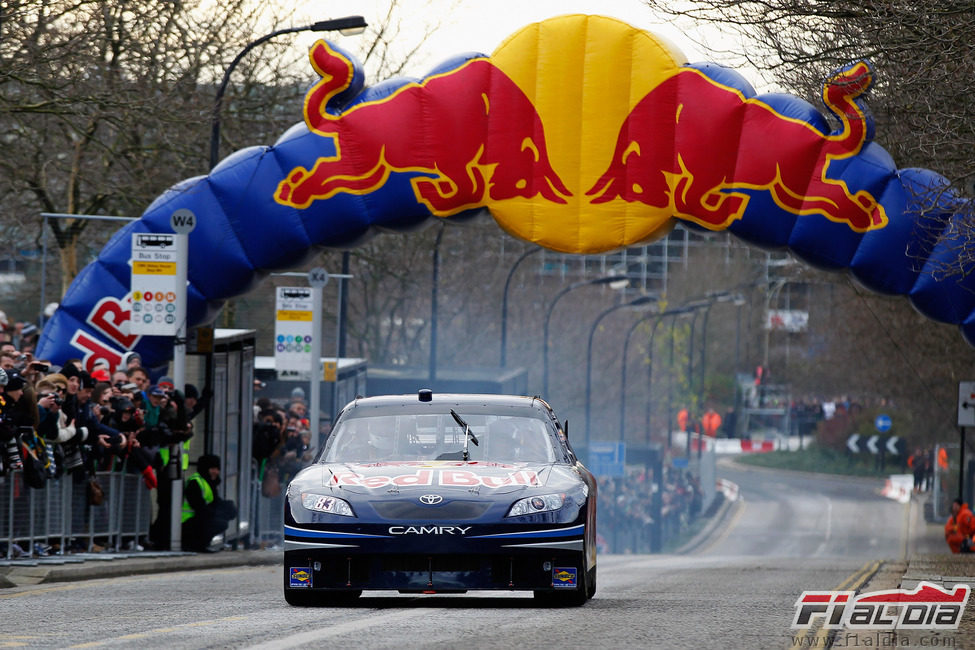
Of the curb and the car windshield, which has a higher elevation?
the car windshield

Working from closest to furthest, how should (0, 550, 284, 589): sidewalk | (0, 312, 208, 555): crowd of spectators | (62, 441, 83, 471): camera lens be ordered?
(0, 550, 284, 589): sidewalk, (0, 312, 208, 555): crowd of spectators, (62, 441, 83, 471): camera lens

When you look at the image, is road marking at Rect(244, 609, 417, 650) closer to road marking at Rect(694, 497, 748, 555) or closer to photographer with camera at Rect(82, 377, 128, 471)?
photographer with camera at Rect(82, 377, 128, 471)

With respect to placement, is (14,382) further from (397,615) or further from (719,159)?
(719,159)

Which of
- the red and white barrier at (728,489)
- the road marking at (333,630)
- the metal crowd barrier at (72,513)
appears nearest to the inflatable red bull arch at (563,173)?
the metal crowd barrier at (72,513)

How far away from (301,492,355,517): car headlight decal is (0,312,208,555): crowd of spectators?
16.1 ft

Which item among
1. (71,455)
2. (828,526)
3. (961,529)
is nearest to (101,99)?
(71,455)

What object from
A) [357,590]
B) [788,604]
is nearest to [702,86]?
[788,604]

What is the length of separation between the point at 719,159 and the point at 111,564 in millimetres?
9907

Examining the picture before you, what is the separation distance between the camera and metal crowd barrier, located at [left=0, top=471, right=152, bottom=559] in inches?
667

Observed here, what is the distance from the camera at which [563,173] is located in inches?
930

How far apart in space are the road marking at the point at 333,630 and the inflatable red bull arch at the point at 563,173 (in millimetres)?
12547

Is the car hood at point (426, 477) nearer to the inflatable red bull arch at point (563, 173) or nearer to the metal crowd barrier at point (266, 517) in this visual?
the inflatable red bull arch at point (563, 173)

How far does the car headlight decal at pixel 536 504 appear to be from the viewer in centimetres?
1153

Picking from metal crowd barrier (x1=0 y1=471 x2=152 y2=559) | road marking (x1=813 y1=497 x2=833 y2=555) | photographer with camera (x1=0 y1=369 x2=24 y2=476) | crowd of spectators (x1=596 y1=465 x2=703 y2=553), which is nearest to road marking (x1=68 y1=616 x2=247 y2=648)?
photographer with camera (x1=0 y1=369 x2=24 y2=476)
